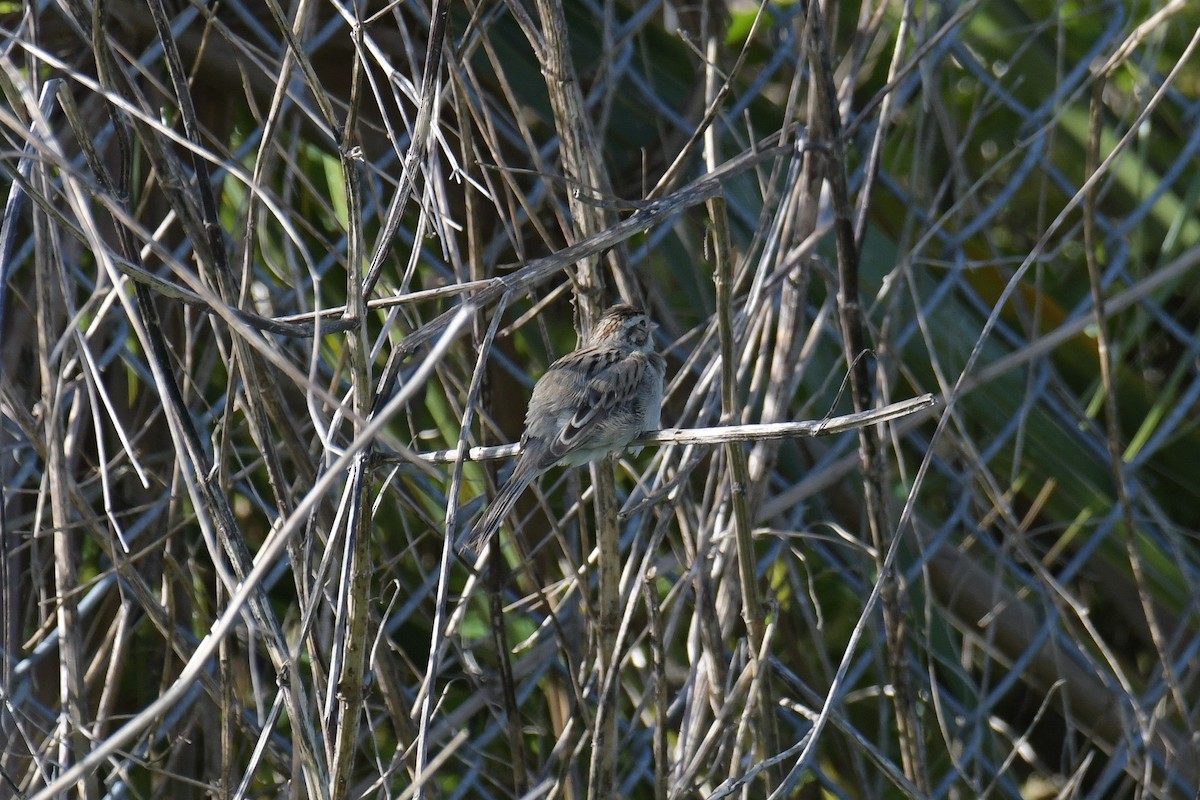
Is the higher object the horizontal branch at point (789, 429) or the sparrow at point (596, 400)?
the horizontal branch at point (789, 429)

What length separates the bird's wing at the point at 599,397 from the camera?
2453mm

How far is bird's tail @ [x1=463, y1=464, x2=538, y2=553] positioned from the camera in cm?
208

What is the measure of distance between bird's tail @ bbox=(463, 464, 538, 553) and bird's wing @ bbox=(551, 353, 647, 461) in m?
0.13

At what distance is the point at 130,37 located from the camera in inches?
109

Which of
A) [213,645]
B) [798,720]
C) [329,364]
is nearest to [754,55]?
Answer: [329,364]

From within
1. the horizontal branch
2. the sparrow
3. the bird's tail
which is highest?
the horizontal branch

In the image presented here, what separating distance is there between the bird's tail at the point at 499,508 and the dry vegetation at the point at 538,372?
0.07m

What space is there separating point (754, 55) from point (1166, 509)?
6.47ft

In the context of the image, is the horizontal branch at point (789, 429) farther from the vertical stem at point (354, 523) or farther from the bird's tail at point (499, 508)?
the bird's tail at point (499, 508)

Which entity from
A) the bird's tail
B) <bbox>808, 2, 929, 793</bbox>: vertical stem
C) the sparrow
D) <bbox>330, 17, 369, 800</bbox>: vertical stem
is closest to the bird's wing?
the sparrow

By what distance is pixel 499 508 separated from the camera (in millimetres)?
2182

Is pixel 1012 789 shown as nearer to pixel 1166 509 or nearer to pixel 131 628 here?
pixel 1166 509

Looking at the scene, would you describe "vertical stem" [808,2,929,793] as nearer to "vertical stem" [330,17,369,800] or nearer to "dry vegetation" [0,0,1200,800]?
"dry vegetation" [0,0,1200,800]

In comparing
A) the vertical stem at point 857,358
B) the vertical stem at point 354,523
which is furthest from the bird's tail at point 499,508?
the vertical stem at point 857,358
